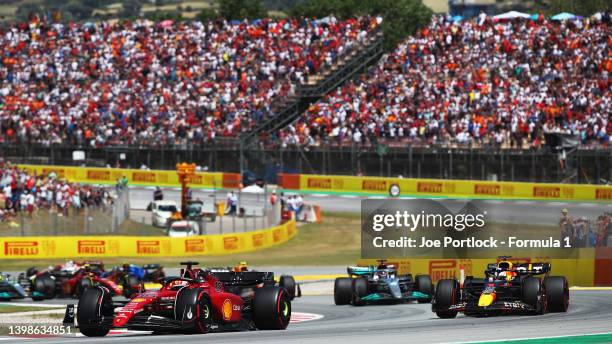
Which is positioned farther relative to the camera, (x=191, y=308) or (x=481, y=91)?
(x=481, y=91)

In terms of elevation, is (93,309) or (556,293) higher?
(93,309)

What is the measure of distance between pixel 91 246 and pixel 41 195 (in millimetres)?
4054

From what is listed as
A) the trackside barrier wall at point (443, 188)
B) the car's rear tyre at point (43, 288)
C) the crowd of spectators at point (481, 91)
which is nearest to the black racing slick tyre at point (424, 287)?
the car's rear tyre at point (43, 288)

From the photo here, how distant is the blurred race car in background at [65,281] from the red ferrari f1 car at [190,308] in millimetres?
11427

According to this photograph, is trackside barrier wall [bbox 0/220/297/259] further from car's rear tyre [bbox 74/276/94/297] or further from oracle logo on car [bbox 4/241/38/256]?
car's rear tyre [bbox 74/276/94/297]

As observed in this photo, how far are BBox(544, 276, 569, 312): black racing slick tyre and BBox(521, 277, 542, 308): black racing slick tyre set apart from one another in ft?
2.32

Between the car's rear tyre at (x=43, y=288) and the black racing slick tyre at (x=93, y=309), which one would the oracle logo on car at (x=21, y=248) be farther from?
the black racing slick tyre at (x=93, y=309)

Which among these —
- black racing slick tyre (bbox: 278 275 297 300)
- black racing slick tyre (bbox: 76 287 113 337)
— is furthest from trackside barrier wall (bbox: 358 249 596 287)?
black racing slick tyre (bbox: 76 287 113 337)

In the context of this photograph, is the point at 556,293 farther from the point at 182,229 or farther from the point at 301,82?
the point at 301,82

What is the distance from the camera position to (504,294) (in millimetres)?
23703

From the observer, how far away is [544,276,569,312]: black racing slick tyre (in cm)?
2417

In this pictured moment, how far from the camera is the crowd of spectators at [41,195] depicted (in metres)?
44.5

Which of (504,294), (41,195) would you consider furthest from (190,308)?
(41,195)

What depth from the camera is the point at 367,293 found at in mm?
29469
